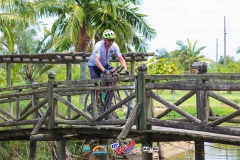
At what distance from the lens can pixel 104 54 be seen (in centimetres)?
1017

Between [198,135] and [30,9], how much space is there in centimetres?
1291

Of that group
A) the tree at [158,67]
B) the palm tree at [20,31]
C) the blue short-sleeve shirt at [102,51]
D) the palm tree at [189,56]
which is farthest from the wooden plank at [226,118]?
the palm tree at [189,56]

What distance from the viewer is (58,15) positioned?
24875mm

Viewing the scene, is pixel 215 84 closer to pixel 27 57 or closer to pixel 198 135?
pixel 198 135

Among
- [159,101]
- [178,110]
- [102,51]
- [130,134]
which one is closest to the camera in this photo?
[178,110]

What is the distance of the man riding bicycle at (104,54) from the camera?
32.6 ft

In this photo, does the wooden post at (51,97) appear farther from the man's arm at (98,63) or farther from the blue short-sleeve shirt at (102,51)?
the man's arm at (98,63)

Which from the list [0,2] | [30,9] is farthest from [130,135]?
[30,9]

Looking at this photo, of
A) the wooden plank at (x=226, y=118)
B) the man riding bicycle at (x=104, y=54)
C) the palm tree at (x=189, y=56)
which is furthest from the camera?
the palm tree at (x=189, y=56)

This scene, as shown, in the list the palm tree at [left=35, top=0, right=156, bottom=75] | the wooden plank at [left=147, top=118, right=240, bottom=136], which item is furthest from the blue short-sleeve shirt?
the palm tree at [left=35, top=0, right=156, bottom=75]

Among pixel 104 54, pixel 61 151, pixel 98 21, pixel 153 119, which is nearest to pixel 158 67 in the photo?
pixel 98 21

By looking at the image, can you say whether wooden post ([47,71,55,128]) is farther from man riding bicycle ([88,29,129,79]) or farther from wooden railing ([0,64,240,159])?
man riding bicycle ([88,29,129,79])

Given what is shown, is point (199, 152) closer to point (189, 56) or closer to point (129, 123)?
point (129, 123)

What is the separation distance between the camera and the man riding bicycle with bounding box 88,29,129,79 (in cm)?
994
